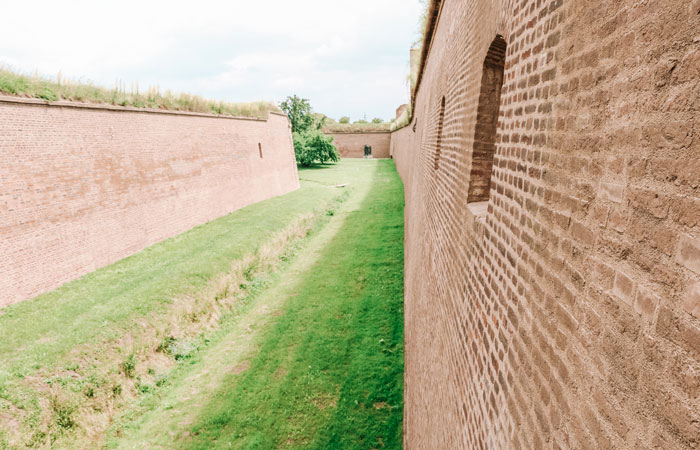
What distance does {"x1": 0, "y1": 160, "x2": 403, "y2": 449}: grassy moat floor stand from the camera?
614 centimetres

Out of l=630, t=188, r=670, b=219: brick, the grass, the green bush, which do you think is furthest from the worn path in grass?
the grass

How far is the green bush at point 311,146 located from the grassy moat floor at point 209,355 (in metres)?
26.8

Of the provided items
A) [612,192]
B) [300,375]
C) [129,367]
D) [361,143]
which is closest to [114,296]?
[129,367]

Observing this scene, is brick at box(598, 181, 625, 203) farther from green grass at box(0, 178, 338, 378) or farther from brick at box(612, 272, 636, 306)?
green grass at box(0, 178, 338, 378)

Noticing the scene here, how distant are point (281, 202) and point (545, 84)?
20.0 meters

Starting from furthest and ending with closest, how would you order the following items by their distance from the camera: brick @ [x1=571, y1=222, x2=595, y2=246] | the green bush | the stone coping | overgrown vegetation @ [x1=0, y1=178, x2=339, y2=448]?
the green bush < the stone coping < overgrown vegetation @ [x1=0, y1=178, x2=339, y2=448] < brick @ [x1=571, y1=222, x2=595, y2=246]

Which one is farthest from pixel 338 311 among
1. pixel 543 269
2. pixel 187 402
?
pixel 543 269

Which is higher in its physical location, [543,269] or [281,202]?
[543,269]

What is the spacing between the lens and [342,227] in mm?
17469

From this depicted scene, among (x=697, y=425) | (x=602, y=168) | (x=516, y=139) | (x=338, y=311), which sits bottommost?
(x=338, y=311)

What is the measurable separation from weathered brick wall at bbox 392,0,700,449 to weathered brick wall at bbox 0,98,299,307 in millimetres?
11017

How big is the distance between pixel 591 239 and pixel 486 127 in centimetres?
174

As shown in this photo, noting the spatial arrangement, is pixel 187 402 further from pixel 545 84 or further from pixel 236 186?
pixel 236 186

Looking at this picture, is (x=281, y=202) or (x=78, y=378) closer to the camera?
(x=78, y=378)
